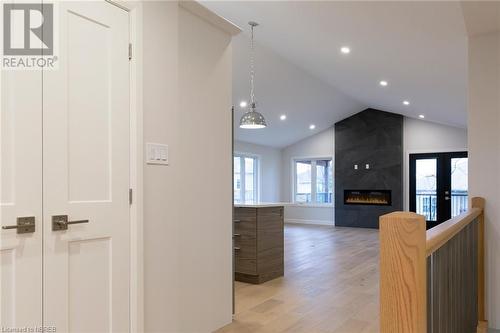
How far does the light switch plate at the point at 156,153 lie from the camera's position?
91.3 inches

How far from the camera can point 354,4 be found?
12.8ft

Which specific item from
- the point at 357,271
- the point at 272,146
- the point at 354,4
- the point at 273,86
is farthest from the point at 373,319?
the point at 272,146

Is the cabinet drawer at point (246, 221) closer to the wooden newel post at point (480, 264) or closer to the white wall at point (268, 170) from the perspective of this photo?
the wooden newel post at point (480, 264)

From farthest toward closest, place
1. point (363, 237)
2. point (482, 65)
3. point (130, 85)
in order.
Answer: point (363, 237) < point (482, 65) < point (130, 85)

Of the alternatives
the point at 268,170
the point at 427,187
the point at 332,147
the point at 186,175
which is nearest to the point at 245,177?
the point at 268,170

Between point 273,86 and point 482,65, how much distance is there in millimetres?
4896

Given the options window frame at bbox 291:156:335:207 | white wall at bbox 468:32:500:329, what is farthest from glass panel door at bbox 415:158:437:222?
white wall at bbox 468:32:500:329

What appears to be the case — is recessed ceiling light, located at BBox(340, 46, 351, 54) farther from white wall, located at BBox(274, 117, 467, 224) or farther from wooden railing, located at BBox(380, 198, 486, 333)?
white wall, located at BBox(274, 117, 467, 224)

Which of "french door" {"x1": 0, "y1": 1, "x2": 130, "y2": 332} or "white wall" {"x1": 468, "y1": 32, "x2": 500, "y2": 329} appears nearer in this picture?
"french door" {"x1": 0, "y1": 1, "x2": 130, "y2": 332}

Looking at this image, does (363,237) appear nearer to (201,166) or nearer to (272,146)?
(272,146)

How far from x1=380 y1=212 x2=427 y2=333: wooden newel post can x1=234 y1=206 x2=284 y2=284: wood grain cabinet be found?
3510 millimetres

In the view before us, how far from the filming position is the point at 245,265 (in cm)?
471

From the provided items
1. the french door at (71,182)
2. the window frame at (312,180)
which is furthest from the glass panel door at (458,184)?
the french door at (71,182)

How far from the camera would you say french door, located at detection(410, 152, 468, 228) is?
973cm
